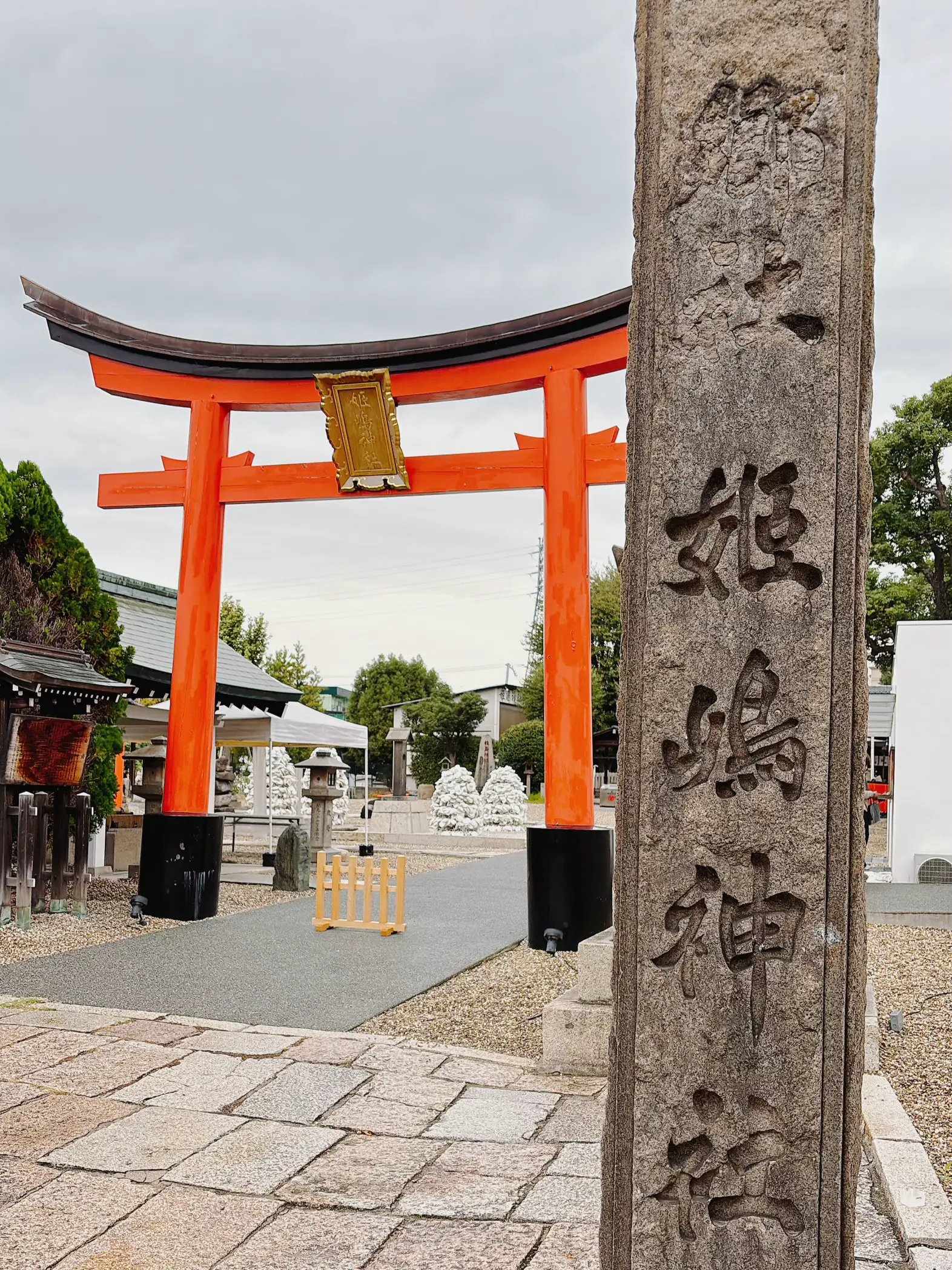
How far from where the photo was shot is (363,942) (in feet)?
28.0

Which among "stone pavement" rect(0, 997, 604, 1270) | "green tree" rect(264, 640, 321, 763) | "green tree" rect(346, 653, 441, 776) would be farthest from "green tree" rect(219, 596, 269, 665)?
"stone pavement" rect(0, 997, 604, 1270)

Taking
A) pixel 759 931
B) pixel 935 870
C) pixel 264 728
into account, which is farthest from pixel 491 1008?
pixel 264 728

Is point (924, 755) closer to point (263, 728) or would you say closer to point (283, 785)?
point (263, 728)

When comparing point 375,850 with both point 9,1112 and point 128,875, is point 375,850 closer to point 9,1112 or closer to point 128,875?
point 128,875

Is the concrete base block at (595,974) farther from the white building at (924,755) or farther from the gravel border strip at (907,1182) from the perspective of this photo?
the white building at (924,755)

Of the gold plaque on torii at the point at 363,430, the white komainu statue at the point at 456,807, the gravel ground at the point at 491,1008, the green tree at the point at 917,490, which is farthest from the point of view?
the green tree at the point at 917,490

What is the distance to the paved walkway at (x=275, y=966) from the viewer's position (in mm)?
6191

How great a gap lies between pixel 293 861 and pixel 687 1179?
10.2 metres

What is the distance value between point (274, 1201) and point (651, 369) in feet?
9.00

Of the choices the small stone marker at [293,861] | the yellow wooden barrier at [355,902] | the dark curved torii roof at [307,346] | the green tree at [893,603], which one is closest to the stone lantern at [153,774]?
the small stone marker at [293,861]

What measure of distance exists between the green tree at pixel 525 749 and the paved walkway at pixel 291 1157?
95.6ft

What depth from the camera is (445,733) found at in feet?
115

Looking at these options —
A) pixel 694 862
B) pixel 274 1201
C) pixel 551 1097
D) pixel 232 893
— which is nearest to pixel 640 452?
pixel 694 862

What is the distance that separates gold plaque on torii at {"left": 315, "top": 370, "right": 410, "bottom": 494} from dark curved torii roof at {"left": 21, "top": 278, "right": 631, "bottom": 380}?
0.51 ft
